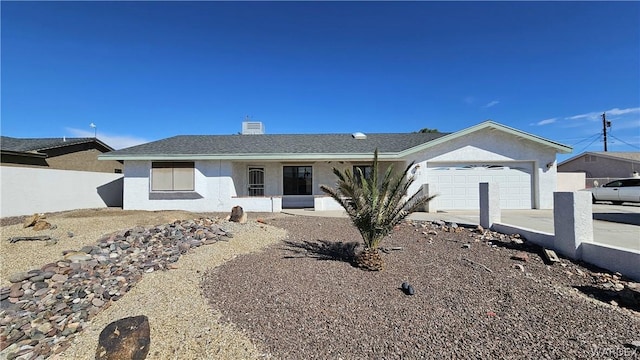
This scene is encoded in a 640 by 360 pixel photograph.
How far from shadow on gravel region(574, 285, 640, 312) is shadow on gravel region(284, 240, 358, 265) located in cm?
388

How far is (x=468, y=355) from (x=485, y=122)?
13.2 metres

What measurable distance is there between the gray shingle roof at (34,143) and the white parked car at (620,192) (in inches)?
1240

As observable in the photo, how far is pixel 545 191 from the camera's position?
13.9 m

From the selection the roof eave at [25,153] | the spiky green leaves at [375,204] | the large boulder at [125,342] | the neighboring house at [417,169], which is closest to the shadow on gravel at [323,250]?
the spiky green leaves at [375,204]

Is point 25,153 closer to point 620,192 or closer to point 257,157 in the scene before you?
point 257,157

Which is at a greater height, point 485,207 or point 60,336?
point 485,207

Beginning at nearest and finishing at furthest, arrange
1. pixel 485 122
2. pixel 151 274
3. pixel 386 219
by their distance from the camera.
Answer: pixel 151 274 < pixel 386 219 < pixel 485 122

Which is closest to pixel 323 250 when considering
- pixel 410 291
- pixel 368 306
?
pixel 410 291

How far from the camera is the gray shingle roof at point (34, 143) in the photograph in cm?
1789

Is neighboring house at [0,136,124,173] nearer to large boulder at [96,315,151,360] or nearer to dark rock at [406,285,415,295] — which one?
large boulder at [96,315,151,360]

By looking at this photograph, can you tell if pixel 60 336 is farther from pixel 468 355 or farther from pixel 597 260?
pixel 597 260

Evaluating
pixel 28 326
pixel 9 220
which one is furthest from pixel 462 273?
pixel 9 220

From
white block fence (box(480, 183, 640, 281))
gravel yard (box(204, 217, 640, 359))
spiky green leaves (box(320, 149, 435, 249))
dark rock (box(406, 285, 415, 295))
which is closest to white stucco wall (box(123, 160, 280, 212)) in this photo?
gravel yard (box(204, 217, 640, 359))

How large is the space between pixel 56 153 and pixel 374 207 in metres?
23.1
